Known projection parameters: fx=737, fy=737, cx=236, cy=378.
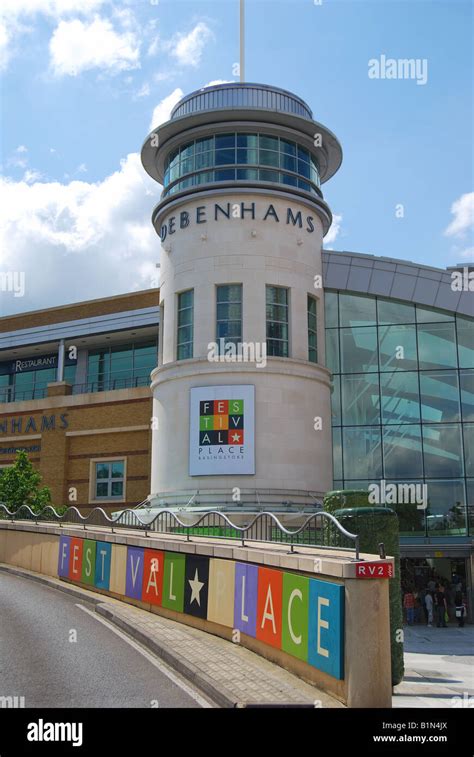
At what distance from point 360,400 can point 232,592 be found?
18960 millimetres

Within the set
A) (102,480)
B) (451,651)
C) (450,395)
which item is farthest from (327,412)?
(102,480)

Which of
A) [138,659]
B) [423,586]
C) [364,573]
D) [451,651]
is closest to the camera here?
[364,573]

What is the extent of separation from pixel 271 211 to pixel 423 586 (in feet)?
52.8

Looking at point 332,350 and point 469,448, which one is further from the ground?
point 332,350

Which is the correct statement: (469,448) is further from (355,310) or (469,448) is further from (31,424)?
(31,424)

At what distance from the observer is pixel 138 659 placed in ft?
40.3

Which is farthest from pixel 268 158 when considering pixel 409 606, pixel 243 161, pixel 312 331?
pixel 409 606

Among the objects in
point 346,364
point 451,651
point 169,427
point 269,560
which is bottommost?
point 451,651

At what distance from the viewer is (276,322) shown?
2888 centimetres

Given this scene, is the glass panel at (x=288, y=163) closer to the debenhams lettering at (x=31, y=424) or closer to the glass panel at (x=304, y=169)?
the glass panel at (x=304, y=169)

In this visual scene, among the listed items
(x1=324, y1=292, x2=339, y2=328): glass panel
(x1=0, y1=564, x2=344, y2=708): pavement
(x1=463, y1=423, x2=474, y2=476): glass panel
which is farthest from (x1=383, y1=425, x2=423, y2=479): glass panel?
(x1=0, y1=564, x2=344, y2=708): pavement

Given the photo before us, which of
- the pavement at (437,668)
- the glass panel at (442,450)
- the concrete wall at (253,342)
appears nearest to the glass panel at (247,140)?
the concrete wall at (253,342)

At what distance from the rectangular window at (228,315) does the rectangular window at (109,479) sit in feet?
40.2
